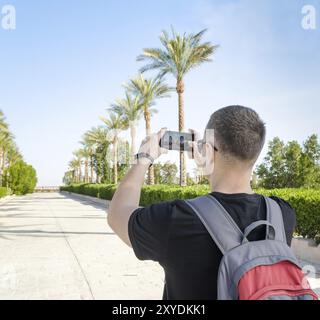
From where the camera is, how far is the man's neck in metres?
1.39

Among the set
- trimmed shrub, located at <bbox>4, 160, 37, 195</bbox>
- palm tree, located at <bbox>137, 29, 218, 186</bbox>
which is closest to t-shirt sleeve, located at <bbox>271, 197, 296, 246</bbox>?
palm tree, located at <bbox>137, 29, 218, 186</bbox>

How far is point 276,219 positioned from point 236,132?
30 centimetres

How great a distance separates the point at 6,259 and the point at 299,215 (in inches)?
226

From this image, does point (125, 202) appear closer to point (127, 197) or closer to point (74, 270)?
point (127, 197)

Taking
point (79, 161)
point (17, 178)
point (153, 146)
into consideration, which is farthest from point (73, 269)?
point (79, 161)

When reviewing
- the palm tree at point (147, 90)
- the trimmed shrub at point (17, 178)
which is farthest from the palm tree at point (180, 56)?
the trimmed shrub at point (17, 178)

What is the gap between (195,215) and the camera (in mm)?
1275

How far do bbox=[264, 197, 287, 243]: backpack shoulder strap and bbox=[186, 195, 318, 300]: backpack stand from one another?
0.16 ft

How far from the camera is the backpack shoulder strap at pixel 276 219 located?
1347mm

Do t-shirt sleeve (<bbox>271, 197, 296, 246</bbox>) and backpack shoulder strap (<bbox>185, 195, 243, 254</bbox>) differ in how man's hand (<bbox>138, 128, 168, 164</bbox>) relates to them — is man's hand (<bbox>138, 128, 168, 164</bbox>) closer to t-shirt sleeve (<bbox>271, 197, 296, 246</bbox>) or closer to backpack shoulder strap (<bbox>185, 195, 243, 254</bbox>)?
backpack shoulder strap (<bbox>185, 195, 243, 254</bbox>)
